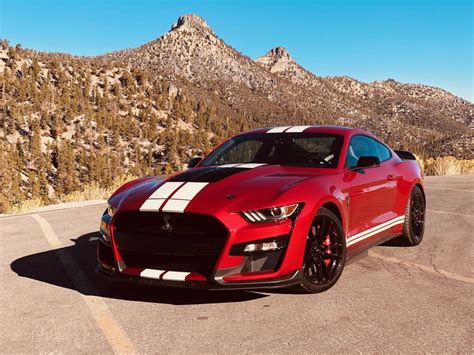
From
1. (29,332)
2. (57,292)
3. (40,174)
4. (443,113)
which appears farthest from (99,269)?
(443,113)

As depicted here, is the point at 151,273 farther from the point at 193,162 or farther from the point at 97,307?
the point at 193,162

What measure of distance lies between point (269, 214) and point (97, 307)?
1.55 metres

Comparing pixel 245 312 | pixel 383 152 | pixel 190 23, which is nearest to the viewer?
pixel 245 312

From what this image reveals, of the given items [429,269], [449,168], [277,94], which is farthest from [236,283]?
[277,94]

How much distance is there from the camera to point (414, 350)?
9.40ft

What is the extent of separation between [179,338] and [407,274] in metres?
2.50

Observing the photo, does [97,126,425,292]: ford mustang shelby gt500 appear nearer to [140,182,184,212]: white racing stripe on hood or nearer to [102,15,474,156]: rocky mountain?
[140,182,184,212]: white racing stripe on hood

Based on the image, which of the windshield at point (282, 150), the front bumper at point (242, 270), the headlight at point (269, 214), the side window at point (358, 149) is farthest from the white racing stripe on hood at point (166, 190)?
the side window at point (358, 149)

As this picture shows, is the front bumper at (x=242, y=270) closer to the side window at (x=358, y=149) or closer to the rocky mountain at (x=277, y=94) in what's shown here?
the side window at (x=358, y=149)

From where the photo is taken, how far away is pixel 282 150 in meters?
5.07

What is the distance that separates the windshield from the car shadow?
4.97ft

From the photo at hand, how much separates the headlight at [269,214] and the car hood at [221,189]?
0.04 metres

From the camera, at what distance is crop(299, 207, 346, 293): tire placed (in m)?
3.88

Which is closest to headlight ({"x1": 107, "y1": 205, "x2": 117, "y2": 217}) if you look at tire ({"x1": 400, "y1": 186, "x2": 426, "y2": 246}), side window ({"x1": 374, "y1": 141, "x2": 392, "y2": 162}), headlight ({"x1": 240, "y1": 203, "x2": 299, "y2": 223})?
headlight ({"x1": 240, "y1": 203, "x2": 299, "y2": 223})
